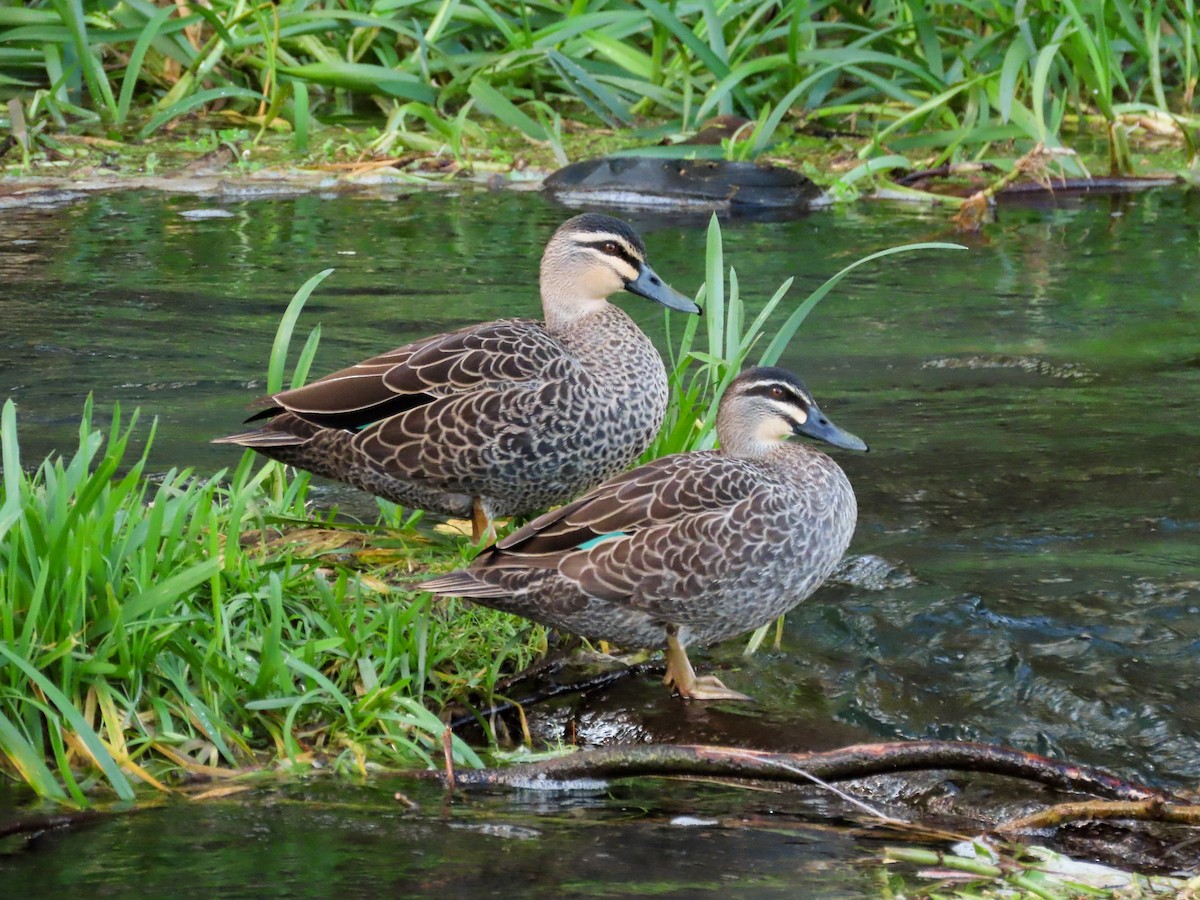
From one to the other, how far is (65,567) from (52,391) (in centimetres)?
335

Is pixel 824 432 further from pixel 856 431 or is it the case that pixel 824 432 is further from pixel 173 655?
pixel 173 655

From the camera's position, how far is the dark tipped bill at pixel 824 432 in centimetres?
502

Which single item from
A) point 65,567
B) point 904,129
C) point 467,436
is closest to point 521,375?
point 467,436

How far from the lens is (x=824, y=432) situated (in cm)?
508

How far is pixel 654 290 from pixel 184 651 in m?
2.34

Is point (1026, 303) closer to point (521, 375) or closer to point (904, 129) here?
point (904, 129)

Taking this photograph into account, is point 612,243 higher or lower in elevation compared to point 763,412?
higher

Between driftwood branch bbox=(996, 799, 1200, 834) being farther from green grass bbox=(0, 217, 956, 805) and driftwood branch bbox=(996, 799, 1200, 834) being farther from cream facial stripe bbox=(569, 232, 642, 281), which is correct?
cream facial stripe bbox=(569, 232, 642, 281)

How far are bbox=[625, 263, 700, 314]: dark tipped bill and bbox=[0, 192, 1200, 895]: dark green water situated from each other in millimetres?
978

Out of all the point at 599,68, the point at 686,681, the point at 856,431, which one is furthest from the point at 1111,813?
the point at 599,68

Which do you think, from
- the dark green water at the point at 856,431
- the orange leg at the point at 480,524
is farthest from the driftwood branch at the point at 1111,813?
the orange leg at the point at 480,524

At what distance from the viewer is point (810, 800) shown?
396 centimetres

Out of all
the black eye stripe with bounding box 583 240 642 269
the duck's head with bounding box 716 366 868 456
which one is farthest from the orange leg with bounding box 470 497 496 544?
the black eye stripe with bounding box 583 240 642 269

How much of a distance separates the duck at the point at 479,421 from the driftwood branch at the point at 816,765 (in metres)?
1.36
